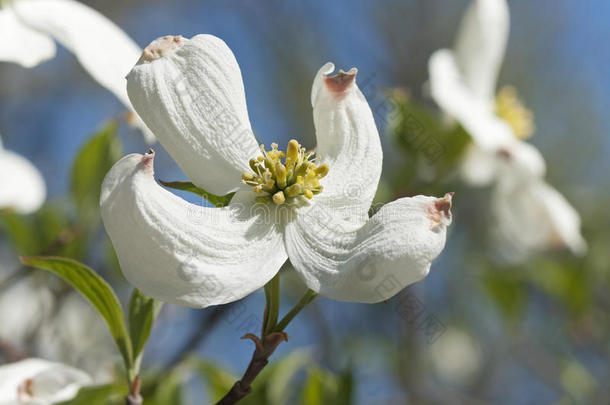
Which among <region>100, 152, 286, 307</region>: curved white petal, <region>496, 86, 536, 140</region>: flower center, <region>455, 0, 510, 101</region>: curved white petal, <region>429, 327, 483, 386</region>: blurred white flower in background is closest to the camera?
<region>100, 152, 286, 307</region>: curved white petal

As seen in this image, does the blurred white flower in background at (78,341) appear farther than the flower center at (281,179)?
Yes

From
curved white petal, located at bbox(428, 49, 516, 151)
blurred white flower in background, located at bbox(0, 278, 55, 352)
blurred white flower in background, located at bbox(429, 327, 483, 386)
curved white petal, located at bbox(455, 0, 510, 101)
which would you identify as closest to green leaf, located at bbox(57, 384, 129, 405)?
blurred white flower in background, located at bbox(0, 278, 55, 352)

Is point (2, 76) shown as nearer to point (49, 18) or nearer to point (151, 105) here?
point (49, 18)

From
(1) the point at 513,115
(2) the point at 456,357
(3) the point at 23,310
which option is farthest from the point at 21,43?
(2) the point at 456,357

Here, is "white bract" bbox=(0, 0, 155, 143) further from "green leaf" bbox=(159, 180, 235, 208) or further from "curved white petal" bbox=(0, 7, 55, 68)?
"green leaf" bbox=(159, 180, 235, 208)

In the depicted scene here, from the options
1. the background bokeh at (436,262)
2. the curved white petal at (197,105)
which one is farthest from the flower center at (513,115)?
the curved white petal at (197,105)

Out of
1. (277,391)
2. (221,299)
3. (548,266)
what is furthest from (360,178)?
(548,266)

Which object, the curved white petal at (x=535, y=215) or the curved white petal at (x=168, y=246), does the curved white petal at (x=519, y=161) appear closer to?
the curved white petal at (x=535, y=215)
